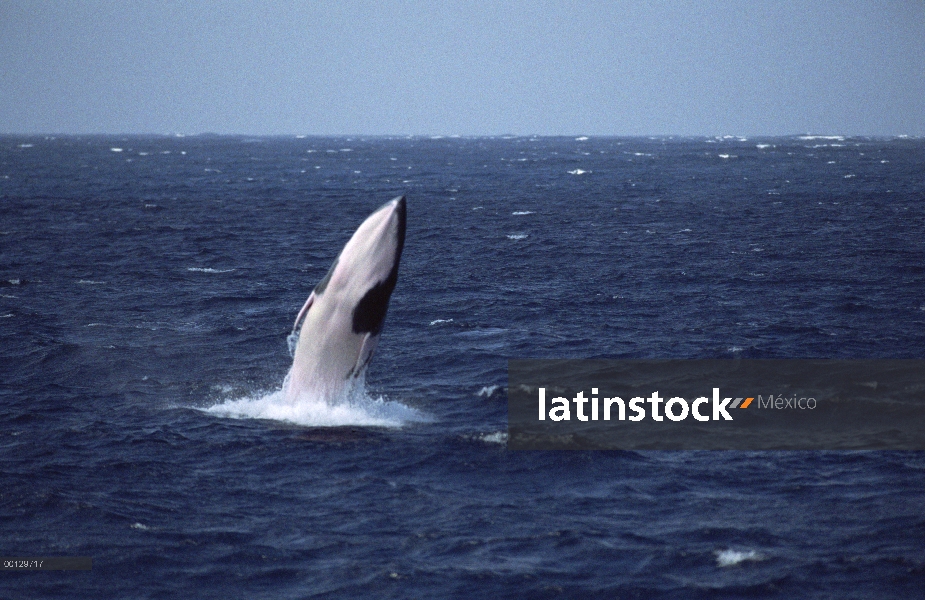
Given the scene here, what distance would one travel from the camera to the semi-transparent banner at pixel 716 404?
25.9m

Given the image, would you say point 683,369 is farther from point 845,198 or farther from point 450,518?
point 845,198

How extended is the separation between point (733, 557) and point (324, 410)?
10.5m

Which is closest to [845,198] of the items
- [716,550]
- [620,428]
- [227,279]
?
[227,279]

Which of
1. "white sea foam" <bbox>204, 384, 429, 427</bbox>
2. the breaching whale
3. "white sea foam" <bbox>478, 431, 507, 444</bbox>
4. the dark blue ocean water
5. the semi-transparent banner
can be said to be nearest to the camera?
the dark blue ocean water

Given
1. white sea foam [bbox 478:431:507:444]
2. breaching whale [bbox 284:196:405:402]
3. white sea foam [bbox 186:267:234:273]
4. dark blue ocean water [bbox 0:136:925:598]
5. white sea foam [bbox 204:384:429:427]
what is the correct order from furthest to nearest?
white sea foam [bbox 186:267:234:273]
white sea foam [bbox 204:384:429:427]
white sea foam [bbox 478:431:507:444]
breaching whale [bbox 284:196:405:402]
dark blue ocean water [bbox 0:136:925:598]

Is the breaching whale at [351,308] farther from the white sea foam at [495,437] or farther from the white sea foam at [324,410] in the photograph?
the white sea foam at [495,437]

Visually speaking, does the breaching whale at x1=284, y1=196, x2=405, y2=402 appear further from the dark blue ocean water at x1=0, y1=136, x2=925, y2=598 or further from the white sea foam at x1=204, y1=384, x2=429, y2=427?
the dark blue ocean water at x1=0, y1=136, x2=925, y2=598

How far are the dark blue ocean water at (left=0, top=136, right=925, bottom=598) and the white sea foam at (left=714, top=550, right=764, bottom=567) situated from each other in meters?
0.12

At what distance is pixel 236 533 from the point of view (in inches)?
766

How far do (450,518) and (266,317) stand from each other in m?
21.9

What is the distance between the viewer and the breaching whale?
21.2 m

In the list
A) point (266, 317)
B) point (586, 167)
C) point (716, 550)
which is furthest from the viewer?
point (586, 167)

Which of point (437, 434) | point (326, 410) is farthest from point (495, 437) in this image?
point (326, 410)

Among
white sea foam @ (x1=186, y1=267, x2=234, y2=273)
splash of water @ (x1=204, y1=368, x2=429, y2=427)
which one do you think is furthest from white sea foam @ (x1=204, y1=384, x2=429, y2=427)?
white sea foam @ (x1=186, y1=267, x2=234, y2=273)
